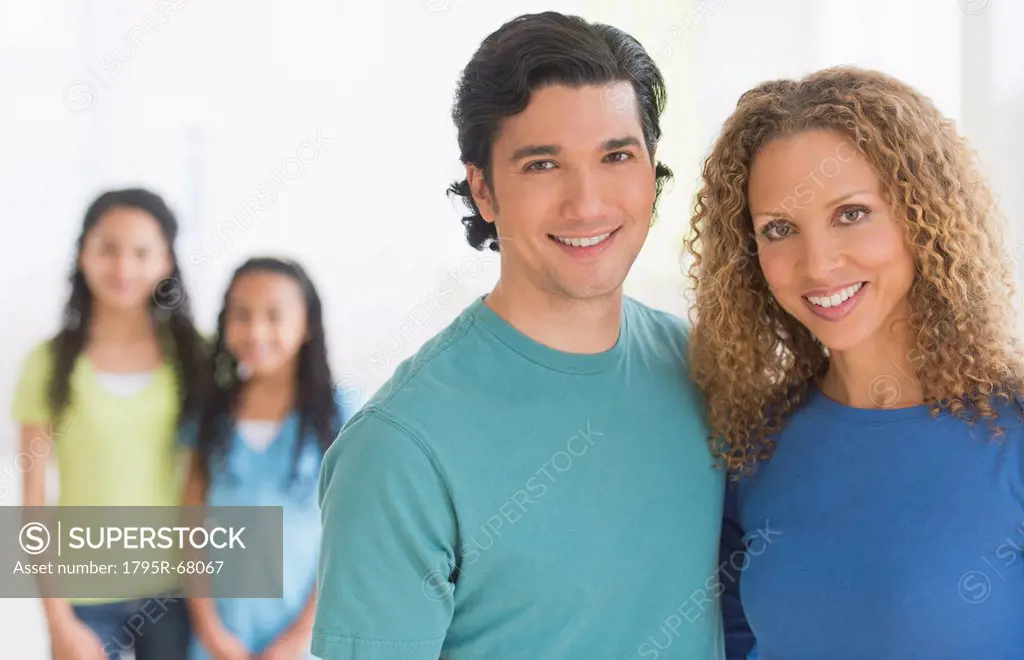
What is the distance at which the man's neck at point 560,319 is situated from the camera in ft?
4.69

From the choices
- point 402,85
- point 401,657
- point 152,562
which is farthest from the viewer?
point 402,85

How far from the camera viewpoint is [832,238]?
1294 millimetres

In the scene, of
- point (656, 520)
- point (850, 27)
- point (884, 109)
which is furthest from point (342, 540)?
point (850, 27)

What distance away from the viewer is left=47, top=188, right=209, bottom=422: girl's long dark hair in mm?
2527

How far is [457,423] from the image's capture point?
1320mm

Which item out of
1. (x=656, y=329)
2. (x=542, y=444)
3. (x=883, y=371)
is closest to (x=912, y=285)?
(x=883, y=371)

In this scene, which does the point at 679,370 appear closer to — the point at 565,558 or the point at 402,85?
the point at 565,558

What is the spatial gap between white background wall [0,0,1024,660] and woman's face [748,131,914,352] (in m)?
1.76

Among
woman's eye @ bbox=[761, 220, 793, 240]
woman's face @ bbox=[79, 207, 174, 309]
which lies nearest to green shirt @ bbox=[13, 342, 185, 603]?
woman's face @ bbox=[79, 207, 174, 309]

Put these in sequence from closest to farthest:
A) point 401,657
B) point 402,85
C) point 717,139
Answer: point 401,657
point 717,139
point 402,85

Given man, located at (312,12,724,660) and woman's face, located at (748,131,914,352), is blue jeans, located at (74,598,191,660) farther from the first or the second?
woman's face, located at (748,131,914,352)

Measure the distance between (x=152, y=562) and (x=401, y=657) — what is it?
1424mm

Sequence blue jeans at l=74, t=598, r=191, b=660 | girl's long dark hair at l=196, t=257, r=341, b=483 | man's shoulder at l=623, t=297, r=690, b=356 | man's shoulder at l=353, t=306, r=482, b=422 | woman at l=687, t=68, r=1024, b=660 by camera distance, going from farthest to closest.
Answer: girl's long dark hair at l=196, t=257, r=341, b=483 < blue jeans at l=74, t=598, r=191, b=660 < man's shoulder at l=623, t=297, r=690, b=356 < man's shoulder at l=353, t=306, r=482, b=422 < woman at l=687, t=68, r=1024, b=660

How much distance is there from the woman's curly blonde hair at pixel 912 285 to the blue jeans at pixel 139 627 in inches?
61.4
